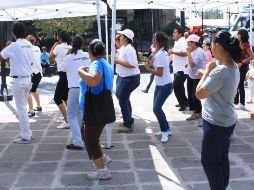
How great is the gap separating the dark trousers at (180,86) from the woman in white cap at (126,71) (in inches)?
79.8

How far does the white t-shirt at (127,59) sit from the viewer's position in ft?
24.1

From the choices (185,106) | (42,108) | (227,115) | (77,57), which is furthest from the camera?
(42,108)

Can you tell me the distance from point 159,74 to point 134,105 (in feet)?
12.6

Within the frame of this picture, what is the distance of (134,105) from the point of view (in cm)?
1058

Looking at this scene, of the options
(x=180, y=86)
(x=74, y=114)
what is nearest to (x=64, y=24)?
(x=180, y=86)

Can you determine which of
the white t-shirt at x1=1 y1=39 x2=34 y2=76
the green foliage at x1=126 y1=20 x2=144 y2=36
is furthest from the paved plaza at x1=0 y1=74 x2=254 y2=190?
the green foliage at x1=126 y1=20 x2=144 y2=36

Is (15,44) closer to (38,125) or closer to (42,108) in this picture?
(38,125)

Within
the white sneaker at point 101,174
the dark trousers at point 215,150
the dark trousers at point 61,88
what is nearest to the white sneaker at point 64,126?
the dark trousers at point 61,88

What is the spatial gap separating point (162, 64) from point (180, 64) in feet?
8.46

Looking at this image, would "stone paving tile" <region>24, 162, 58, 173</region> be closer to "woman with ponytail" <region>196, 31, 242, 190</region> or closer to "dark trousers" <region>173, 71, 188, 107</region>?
"woman with ponytail" <region>196, 31, 242, 190</region>

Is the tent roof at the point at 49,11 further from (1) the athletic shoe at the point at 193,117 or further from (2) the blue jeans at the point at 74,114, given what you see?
(2) the blue jeans at the point at 74,114

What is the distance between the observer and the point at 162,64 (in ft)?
22.2

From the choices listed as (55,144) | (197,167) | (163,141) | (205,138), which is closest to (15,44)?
(55,144)

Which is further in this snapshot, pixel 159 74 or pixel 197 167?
pixel 159 74
